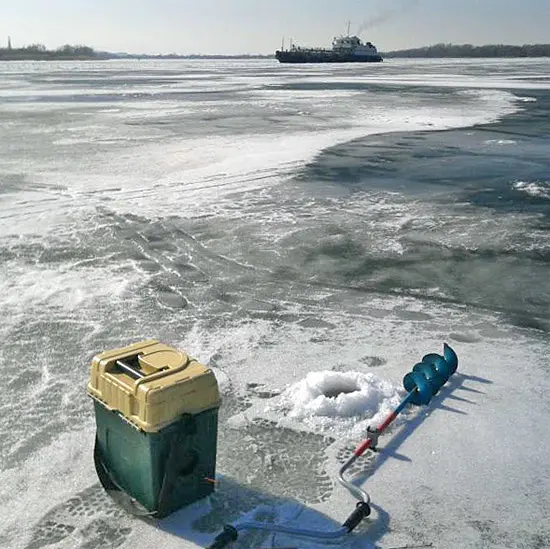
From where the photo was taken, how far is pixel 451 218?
7.84m

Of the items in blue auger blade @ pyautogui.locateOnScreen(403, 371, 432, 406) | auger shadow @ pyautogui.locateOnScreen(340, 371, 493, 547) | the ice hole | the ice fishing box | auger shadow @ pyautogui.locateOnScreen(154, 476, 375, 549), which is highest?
the ice fishing box

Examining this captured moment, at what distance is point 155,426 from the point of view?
2424 millimetres

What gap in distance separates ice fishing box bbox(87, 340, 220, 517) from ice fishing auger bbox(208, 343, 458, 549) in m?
0.28

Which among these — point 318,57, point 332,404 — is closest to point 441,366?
point 332,404

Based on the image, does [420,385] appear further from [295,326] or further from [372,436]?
[295,326]

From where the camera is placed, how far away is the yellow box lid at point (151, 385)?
7.96 feet

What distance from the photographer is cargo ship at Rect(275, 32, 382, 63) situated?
307 feet

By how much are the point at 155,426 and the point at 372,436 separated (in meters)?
1.22

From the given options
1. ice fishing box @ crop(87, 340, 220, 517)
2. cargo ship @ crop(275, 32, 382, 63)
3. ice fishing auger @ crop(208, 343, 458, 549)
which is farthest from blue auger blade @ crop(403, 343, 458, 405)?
cargo ship @ crop(275, 32, 382, 63)

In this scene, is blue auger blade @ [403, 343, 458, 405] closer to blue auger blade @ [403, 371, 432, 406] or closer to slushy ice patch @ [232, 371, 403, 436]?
blue auger blade @ [403, 371, 432, 406]

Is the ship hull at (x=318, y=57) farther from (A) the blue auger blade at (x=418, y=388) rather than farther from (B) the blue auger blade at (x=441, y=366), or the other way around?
(A) the blue auger blade at (x=418, y=388)

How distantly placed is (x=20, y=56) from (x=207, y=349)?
459 feet

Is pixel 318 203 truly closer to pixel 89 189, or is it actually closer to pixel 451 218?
pixel 451 218

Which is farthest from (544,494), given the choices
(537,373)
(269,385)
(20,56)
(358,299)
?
(20,56)
